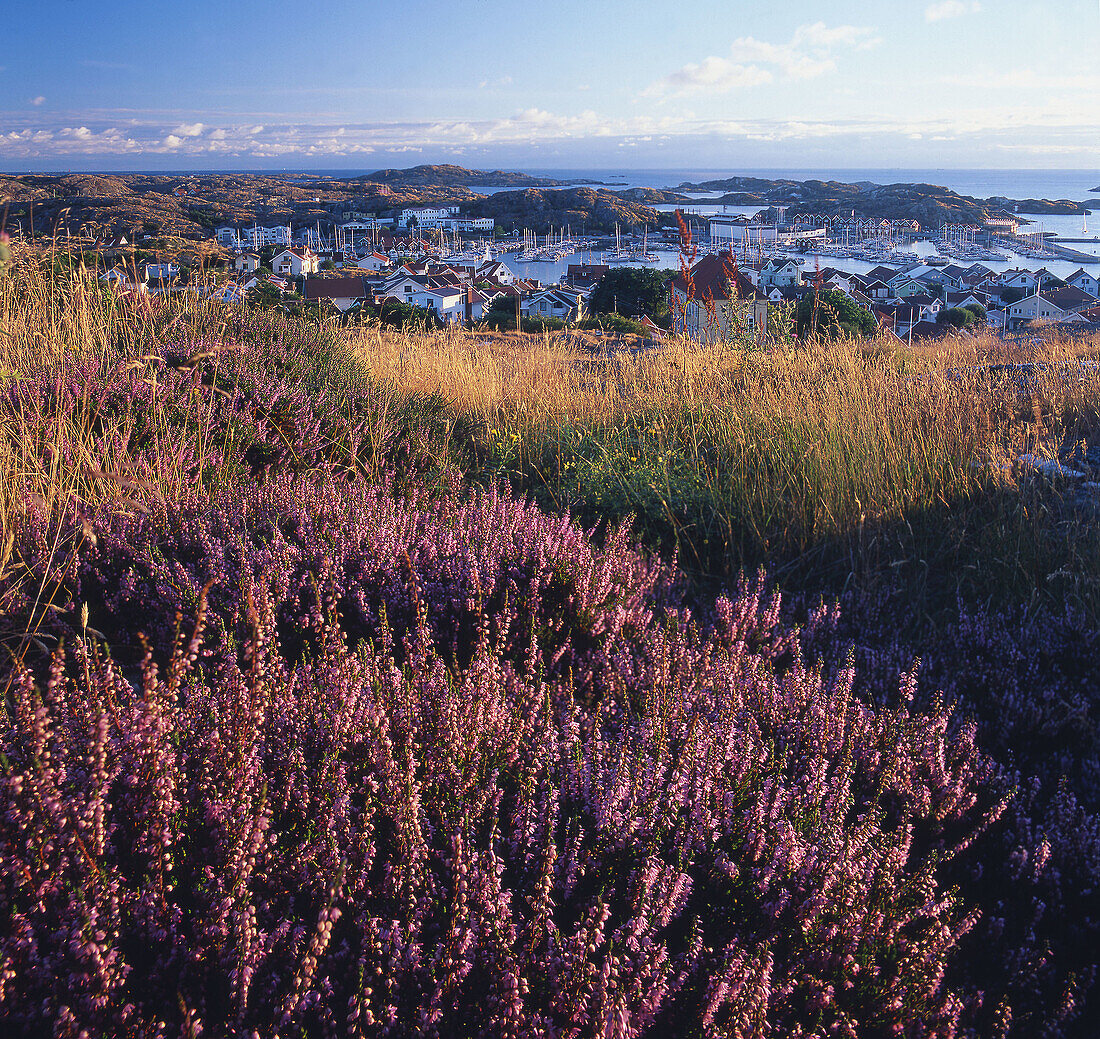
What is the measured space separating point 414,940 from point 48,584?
174 cm

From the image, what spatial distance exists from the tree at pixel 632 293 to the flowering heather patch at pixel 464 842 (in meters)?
23.7

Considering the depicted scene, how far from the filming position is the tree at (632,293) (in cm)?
2622

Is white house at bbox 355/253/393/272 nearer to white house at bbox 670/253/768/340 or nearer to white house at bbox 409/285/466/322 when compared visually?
white house at bbox 409/285/466/322

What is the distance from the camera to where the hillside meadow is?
1231 millimetres

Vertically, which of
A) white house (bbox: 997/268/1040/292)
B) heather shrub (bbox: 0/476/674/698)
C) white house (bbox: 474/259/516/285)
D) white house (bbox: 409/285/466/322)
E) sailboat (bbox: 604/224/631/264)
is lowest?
heather shrub (bbox: 0/476/674/698)

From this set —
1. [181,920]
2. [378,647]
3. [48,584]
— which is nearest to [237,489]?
[48,584]

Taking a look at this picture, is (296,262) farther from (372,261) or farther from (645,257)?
(645,257)

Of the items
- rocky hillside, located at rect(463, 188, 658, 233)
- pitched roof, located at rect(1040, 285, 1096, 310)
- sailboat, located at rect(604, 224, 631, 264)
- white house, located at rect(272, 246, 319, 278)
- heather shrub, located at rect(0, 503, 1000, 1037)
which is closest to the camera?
heather shrub, located at rect(0, 503, 1000, 1037)

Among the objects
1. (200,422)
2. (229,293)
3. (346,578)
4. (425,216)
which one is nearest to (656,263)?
(425,216)

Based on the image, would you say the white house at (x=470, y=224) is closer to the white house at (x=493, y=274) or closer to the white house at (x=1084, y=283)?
the white house at (x=493, y=274)

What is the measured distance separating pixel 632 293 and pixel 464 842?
28.8m

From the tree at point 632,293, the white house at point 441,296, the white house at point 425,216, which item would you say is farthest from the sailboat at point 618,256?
the tree at point 632,293

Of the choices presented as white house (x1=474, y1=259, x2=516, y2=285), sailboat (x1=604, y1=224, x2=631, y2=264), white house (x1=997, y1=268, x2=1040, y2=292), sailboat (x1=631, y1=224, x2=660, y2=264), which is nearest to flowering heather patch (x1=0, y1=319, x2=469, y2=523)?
white house (x1=474, y1=259, x2=516, y2=285)

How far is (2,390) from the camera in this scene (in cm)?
321
